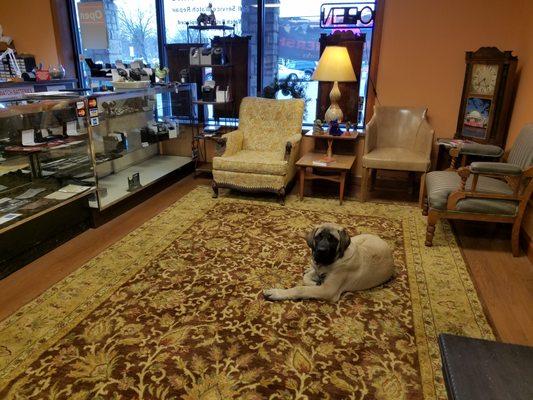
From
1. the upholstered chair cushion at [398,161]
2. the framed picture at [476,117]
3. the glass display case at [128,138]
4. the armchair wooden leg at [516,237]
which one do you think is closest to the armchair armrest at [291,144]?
the upholstered chair cushion at [398,161]

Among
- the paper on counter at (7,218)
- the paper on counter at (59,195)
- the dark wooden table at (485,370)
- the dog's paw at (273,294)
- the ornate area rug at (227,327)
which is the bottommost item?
the ornate area rug at (227,327)

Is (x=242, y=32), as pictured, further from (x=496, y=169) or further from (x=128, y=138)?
(x=496, y=169)

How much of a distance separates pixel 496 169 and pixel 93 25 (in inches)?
202

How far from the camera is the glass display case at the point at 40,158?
2791 millimetres

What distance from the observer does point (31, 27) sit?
209 inches

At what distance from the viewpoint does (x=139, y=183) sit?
416 cm

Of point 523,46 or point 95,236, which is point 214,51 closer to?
point 95,236

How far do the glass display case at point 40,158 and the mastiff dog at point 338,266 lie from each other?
189cm

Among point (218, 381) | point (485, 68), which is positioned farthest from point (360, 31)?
point (218, 381)

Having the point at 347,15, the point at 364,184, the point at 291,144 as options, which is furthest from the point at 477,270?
the point at 347,15

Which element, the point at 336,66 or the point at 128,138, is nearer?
the point at 336,66

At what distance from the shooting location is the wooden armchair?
284 cm

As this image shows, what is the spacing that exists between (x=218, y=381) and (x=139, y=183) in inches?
110

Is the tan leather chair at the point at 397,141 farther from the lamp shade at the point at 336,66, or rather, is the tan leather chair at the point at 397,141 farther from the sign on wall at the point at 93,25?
the sign on wall at the point at 93,25
